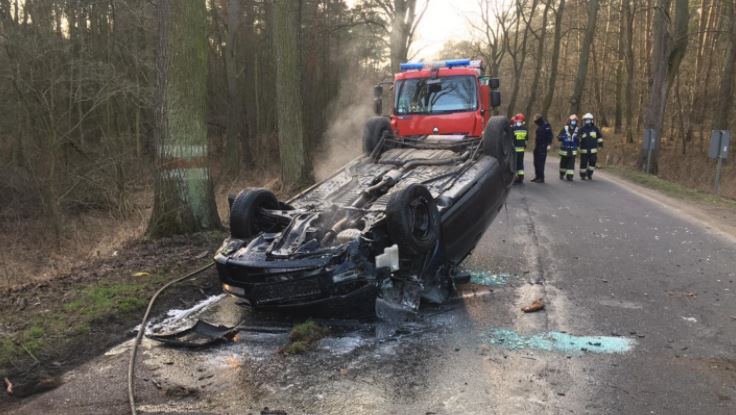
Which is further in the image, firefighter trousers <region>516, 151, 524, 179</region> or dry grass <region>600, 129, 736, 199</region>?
dry grass <region>600, 129, 736, 199</region>

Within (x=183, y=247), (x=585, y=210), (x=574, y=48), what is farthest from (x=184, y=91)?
(x=574, y=48)

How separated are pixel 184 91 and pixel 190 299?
2871 millimetres

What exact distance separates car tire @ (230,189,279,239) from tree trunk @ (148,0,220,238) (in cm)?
201

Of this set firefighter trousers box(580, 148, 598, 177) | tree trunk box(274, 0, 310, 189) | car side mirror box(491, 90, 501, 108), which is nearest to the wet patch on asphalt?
car side mirror box(491, 90, 501, 108)

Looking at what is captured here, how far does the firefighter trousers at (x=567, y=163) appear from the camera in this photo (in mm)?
14353

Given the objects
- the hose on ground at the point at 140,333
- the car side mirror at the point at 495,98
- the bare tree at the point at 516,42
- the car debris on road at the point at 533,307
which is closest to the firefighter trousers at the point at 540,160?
the car side mirror at the point at 495,98

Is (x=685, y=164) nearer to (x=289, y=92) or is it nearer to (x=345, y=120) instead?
(x=345, y=120)

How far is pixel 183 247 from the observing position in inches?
273

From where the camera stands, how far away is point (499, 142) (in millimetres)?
6922

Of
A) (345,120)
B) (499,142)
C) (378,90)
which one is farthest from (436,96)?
(345,120)

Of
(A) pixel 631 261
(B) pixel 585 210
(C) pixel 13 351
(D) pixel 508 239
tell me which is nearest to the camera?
(C) pixel 13 351

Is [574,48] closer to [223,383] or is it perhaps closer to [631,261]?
[631,261]

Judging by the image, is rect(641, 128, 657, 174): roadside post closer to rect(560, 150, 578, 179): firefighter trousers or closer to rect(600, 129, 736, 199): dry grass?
rect(600, 129, 736, 199): dry grass

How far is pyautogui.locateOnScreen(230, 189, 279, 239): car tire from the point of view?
17.4 feet
